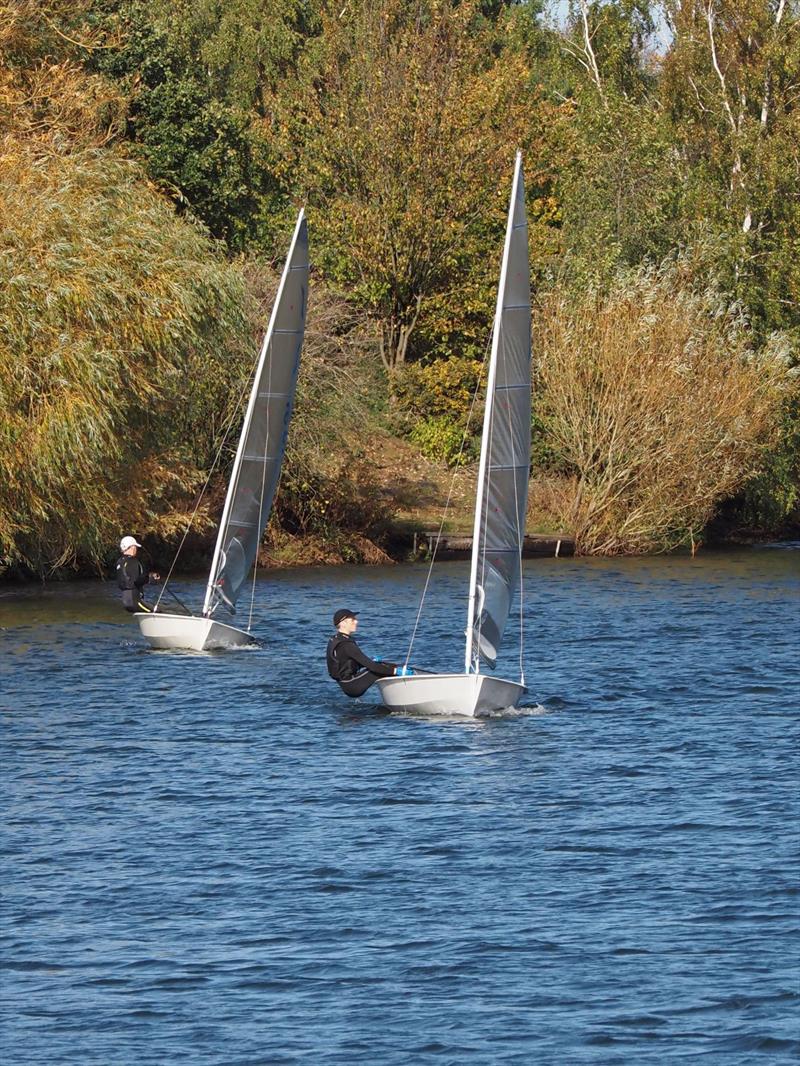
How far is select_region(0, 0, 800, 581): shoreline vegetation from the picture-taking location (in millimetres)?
39625

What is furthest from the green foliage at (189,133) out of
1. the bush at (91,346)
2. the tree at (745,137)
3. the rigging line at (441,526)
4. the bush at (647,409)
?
the tree at (745,137)

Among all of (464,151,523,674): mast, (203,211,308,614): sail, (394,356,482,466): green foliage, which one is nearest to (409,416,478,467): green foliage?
(394,356,482,466): green foliage

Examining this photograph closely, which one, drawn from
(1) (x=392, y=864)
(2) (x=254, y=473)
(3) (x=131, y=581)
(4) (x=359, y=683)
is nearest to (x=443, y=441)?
(2) (x=254, y=473)

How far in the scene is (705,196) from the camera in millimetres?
60969

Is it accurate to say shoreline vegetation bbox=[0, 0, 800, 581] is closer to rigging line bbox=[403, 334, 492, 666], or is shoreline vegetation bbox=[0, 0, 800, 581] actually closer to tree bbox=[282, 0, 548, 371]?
tree bbox=[282, 0, 548, 371]

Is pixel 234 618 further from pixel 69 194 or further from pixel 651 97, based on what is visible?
pixel 651 97

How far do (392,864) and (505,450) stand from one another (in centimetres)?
888

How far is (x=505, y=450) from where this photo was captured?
88.2 feet

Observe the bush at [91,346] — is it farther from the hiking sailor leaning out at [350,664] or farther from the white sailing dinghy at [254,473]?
the hiking sailor leaning out at [350,664]

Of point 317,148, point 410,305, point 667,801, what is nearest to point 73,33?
point 317,148

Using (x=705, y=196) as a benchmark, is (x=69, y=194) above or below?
below

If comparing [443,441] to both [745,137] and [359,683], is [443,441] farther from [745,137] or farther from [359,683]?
[359,683]

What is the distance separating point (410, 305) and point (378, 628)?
1126 inches

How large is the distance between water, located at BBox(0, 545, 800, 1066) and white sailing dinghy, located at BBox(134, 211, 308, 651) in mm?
639
